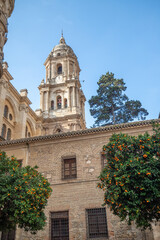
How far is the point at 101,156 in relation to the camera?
14656 mm

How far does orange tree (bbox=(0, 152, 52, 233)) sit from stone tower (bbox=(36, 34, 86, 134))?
21.5 meters

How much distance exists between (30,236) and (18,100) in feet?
55.3

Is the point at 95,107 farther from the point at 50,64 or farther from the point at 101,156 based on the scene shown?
the point at 101,156

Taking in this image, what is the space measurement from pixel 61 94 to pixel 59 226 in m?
24.2

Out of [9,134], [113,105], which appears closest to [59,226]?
[9,134]

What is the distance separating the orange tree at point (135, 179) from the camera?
832 cm

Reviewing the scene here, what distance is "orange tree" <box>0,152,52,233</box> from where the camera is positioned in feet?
29.8

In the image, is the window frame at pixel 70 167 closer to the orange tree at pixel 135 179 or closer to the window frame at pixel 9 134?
the orange tree at pixel 135 179

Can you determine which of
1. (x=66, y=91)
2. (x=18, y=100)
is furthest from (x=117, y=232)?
(x=66, y=91)

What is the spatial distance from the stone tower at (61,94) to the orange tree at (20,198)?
847 inches

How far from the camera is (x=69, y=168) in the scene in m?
14.9

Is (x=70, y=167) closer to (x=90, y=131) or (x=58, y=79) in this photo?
(x=90, y=131)

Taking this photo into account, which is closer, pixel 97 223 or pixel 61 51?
pixel 97 223

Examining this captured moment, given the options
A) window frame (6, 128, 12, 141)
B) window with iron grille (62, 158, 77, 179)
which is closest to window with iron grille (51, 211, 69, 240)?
window with iron grille (62, 158, 77, 179)
